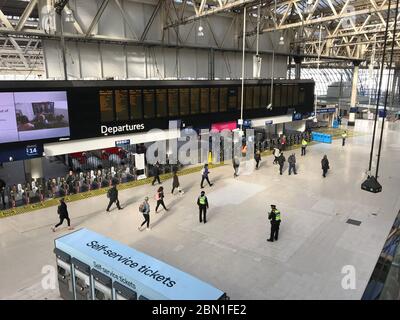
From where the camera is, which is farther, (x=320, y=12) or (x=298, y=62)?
(x=298, y=62)

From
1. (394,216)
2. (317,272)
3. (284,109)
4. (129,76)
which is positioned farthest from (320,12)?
(317,272)

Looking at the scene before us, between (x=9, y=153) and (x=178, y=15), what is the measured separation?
14.9 m

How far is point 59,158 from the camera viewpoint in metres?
23.0

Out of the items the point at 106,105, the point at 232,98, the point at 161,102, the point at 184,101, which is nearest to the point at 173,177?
the point at 161,102

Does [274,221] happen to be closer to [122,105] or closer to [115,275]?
[115,275]

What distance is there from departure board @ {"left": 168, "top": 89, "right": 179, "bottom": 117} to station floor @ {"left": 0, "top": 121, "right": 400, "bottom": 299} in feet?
12.9

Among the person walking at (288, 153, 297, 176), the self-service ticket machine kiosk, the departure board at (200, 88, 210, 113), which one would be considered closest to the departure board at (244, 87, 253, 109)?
the departure board at (200, 88, 210, 113)

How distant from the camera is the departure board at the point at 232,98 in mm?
21578

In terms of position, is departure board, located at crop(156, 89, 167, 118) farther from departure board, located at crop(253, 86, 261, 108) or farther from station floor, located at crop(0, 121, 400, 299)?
departure board, located at crop(253, 86, 261, 108)

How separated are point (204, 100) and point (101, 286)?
15.1 meters

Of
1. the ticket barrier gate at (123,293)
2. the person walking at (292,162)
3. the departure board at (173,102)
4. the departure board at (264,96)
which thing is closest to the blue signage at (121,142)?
the departure board at (173,102)

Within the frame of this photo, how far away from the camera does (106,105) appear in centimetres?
1620

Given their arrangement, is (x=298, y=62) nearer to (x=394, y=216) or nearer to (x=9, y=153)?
(x=394, y=216)
